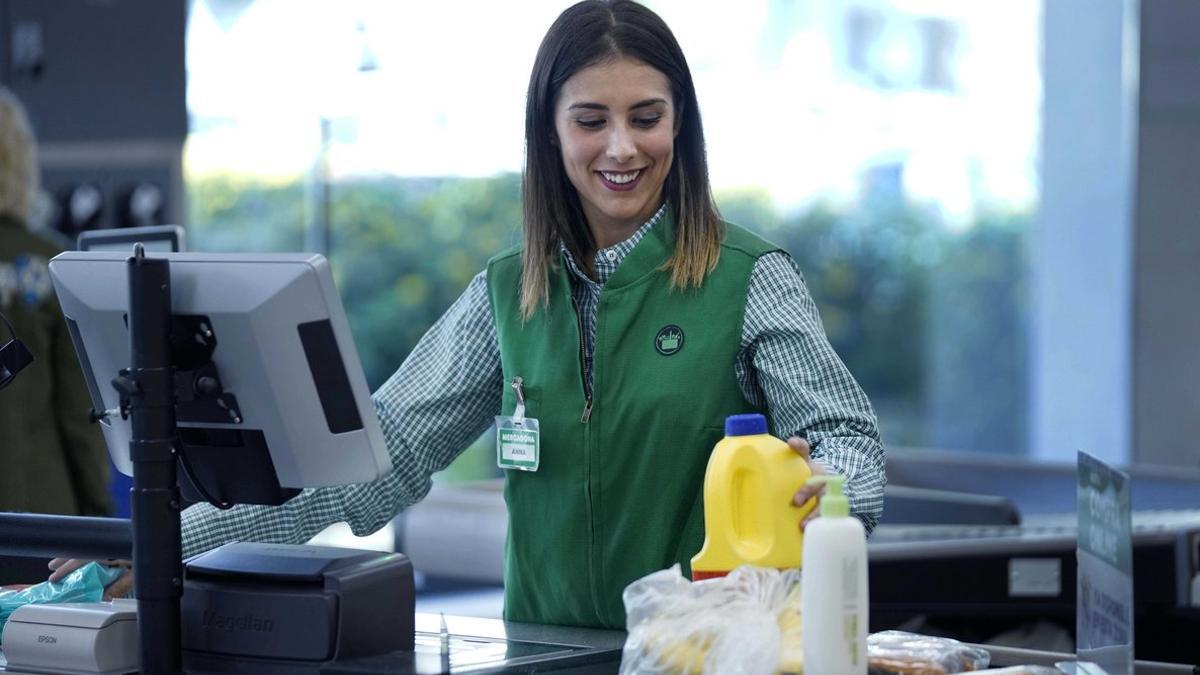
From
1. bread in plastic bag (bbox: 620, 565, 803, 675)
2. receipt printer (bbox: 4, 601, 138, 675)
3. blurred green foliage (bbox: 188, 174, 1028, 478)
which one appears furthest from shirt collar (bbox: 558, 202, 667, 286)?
blurred green foliage (bbox: 188, 174, 1028, 478)

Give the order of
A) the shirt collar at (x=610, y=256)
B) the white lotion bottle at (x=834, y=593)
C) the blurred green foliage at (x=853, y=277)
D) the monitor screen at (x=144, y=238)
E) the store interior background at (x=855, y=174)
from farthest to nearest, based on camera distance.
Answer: the blurred green foliage at (x=853, y=277)
the store interior background at (x=855, y=174)
the monitor screen at (x=144, y=238)
the shirt collar at (x=610, y=256)
the white lotion bottle at (x=834, y=593)

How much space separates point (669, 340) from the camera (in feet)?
7.55

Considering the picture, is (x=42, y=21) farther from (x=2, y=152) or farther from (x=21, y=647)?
(x=21, y=647)

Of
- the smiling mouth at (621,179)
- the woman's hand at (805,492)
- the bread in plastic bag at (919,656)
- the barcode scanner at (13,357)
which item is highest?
the smiling mouth at (621,179)

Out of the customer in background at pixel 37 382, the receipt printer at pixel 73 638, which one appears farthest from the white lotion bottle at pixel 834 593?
the customer in background at pixel 37 382

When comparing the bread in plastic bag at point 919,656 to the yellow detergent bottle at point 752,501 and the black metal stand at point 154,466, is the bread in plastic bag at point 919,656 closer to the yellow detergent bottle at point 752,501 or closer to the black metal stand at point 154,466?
the yellow detergent bottle at point 752,501

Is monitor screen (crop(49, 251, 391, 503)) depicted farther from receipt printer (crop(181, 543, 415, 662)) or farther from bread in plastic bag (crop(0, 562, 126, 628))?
bread in plastic bag (crop(0, 562, 126, 628))

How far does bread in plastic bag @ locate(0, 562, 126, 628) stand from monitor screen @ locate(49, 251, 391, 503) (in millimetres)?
269

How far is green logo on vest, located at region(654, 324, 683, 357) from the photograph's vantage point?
90.4 inches

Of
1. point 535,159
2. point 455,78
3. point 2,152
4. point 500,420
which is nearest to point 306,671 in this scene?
point 500,420

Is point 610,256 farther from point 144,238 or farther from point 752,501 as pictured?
point 144,238

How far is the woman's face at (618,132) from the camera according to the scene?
231cm

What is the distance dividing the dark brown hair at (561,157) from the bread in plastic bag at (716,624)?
0.65 m

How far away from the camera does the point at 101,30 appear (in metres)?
5.34
